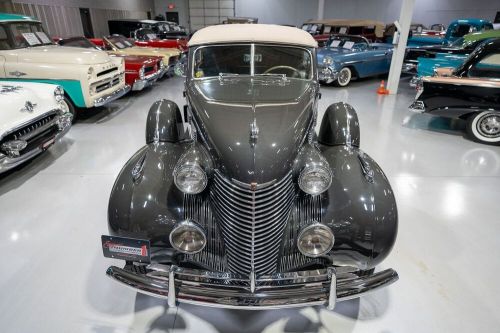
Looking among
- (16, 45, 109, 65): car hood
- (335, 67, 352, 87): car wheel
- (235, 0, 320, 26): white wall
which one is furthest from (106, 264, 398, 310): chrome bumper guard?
(235, 0, 320, 26): white wall

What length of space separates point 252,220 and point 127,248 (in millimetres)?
706

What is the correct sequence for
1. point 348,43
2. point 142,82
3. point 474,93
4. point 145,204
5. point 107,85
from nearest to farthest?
point 145,204, point 474,93, point 107,85, point 142,82, point 348,43

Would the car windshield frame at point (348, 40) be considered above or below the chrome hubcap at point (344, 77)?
above

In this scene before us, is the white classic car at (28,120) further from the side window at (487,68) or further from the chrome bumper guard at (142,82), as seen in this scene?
the side window at (487,68)

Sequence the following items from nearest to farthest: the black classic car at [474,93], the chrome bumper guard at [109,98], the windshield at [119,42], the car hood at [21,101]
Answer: the car hood at [21,101], the black classic car at [474,93], the chrome bumper guard at [109,98], the windshield at [119,42]

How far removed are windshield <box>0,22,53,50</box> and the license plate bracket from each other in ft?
17.7

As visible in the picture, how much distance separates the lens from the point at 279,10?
75.9 ft

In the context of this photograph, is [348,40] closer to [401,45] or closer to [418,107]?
[401,45]

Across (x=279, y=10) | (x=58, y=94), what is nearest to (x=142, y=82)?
(x=58, y=94)

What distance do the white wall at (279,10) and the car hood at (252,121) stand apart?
22862mm

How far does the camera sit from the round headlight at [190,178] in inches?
73.0

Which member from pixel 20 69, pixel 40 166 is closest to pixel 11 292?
pixel 40 166

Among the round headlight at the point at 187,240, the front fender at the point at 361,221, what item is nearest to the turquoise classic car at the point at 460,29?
the front fender at the point at 361,221

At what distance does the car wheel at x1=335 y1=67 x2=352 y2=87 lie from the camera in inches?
360
